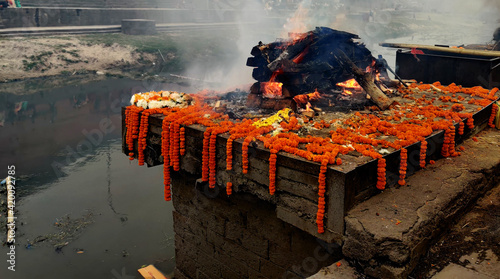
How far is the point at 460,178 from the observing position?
5.23 metres

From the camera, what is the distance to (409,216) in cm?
430

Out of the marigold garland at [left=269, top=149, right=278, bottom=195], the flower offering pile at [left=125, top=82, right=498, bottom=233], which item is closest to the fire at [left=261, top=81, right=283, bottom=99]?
the flower offering pile at [left=125, top=82, right=498, bottom=233]

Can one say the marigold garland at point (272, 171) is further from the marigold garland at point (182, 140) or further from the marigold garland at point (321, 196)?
the marigold garland at point (182, 140)

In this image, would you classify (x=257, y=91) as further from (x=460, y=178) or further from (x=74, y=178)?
(x=74, y=178)

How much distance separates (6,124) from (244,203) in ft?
42.6

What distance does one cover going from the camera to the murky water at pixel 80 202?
8.17m

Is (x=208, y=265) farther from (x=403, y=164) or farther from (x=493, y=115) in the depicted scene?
(x=493, y=115)

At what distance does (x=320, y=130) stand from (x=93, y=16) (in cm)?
2801

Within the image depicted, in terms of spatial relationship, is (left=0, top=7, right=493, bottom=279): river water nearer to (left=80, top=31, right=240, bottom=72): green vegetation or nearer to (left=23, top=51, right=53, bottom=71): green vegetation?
(left=23, top=51, right=53, bottom=71): green vegetation

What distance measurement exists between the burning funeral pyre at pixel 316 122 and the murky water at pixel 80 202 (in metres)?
2.47

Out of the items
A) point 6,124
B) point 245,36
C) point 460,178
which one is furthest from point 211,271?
point 245,36

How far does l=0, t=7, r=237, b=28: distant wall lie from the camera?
25000 mm

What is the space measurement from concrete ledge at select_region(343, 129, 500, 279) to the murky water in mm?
5096

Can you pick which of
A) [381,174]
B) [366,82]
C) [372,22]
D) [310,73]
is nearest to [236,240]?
[381,174]
